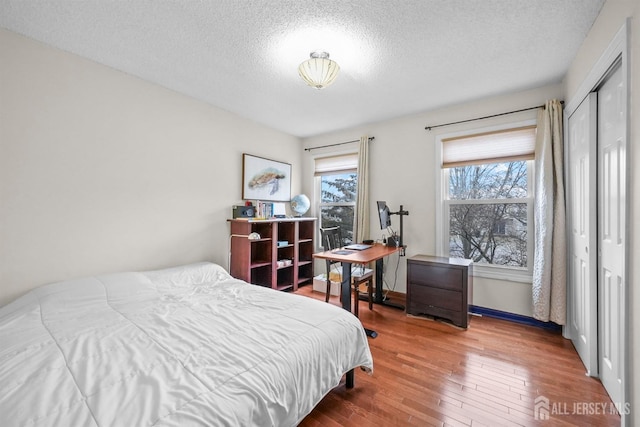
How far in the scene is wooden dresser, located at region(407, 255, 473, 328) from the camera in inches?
107

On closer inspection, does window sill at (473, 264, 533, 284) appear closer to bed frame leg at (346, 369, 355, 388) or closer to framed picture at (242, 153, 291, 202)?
bed frame leg at (346, 369, 355, 388)

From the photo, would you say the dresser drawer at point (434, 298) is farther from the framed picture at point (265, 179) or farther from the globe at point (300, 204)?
the framed picture at point (265, 179)

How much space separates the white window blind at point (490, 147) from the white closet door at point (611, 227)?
107cm

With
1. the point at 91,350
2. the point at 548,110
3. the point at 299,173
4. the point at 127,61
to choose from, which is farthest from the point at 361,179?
the point at 91,350

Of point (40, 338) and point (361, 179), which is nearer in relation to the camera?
point (40, 338)

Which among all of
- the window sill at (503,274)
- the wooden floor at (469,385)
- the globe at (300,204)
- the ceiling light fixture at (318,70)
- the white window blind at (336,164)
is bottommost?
the wooden floor at (469,385)

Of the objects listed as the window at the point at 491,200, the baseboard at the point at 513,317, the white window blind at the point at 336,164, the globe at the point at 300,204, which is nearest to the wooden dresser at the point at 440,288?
the baseboard at the point at 513,317

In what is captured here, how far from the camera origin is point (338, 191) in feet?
14.5

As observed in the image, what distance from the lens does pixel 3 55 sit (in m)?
1.91

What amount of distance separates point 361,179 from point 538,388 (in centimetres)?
285

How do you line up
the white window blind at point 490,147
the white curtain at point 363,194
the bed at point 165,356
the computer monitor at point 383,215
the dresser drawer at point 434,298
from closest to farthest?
the bed at point 165,356, the dresser drawer at point 434,298, the white window blind at point 490,147, the computer monitor at point 383,215, the white curtain at point 363,194

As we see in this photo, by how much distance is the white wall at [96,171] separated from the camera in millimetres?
1979

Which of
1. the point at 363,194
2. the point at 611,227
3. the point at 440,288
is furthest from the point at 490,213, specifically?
the point at 363,194

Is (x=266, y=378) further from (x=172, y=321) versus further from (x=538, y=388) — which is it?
(x=538, y=388)
